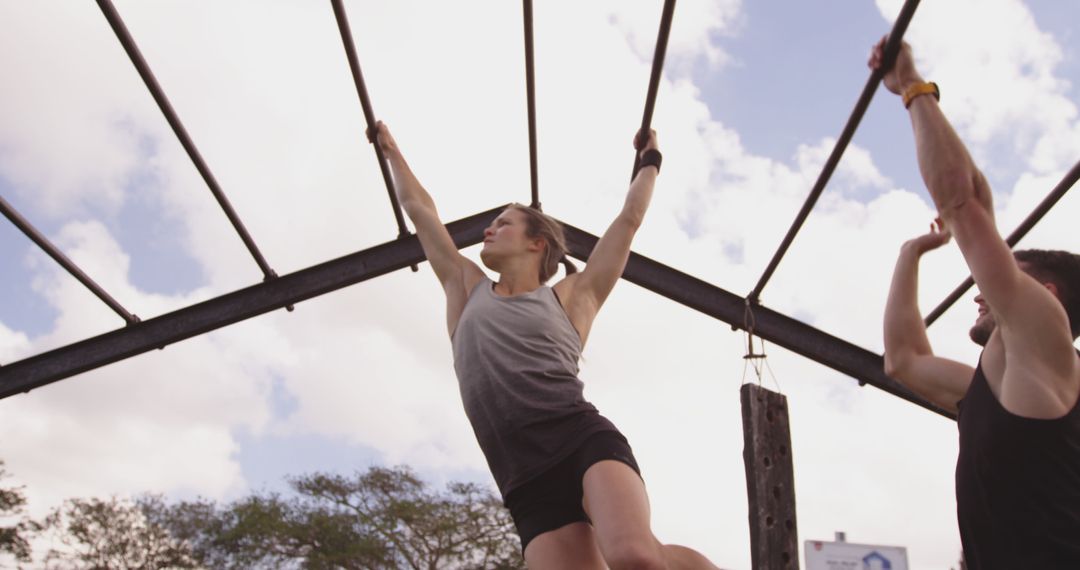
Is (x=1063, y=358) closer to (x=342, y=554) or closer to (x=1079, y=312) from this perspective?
(x=1079, y=312)

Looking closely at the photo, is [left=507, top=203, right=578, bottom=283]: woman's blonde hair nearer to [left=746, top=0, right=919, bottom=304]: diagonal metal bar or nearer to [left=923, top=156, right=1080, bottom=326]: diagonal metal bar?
[left=746, top=0, right=919, bottom=304]: diagonal metal bar

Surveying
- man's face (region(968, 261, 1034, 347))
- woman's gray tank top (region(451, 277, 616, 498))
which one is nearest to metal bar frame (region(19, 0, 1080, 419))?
woman's gray tank top (region(451, 277, 616, 498))

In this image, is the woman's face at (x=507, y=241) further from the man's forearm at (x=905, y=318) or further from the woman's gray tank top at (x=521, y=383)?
the man's forearm at (x=905, y=318)

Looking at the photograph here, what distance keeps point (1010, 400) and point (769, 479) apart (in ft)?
8.07

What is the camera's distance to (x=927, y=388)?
6.72 feet

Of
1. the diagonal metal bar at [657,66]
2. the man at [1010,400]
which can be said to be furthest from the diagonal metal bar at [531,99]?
the man at [1010,400]

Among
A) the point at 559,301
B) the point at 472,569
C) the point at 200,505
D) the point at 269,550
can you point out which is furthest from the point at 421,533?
the point at 559,301

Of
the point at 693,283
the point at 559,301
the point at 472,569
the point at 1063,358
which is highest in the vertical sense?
the point at 472,569

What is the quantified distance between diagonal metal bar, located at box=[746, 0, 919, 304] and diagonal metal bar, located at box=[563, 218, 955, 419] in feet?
0.49

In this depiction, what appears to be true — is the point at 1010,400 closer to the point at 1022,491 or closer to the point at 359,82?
the point at 1022,491

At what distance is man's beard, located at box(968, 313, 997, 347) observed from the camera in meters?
1.75

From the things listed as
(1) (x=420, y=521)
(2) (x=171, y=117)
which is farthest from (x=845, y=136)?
(1) (x=420, y=521)

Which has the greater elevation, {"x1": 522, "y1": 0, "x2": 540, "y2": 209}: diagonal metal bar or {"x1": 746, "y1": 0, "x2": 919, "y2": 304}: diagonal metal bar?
{"x1": 522, "y1": 0, "x2": 540, "y2": 209}: diagonal metal bar

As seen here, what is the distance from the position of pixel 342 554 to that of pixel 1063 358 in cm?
2314
